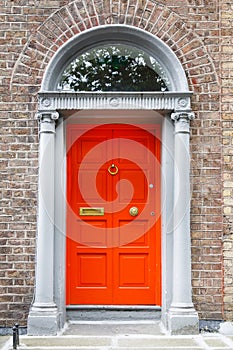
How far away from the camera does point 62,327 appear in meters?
5.56

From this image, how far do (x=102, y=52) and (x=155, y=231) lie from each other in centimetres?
214

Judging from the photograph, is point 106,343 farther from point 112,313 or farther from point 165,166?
point 165,166

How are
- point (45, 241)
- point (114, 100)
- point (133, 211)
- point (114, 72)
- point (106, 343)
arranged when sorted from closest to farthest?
point (106, 343) → point (45, 241) → point (114, 100) → point (114, 72) → point (133, 211)

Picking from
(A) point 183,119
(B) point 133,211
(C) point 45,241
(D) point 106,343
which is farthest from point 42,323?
(A) point 183,119

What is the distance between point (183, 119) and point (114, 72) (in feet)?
3.11

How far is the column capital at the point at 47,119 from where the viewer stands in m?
5.55

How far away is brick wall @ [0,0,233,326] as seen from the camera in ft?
18.2

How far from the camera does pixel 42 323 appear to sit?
210 inches

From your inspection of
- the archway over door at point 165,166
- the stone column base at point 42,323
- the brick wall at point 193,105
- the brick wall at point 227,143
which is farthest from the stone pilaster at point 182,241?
the stone column base at point 42,323

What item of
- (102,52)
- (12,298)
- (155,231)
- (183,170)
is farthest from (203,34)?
(12,298)

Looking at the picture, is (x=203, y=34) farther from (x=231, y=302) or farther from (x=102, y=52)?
(x=231, y=302)

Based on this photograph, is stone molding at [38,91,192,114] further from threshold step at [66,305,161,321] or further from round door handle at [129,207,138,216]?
→ threshold step at [66,305,161,321]

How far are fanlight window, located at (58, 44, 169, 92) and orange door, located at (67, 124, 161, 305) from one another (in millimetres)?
511


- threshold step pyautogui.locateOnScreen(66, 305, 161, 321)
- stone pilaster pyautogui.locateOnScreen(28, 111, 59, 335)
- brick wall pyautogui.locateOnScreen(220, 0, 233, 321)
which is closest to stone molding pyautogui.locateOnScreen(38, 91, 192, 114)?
stone pilaster pyautogui.locateOnScreen(28, 111, 59, 335)
